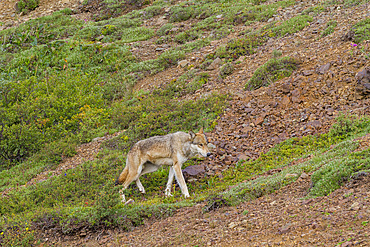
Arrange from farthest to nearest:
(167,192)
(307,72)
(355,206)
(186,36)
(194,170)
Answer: (186,36)
(307,72)
(194,170)
(167,192)
(355,206)

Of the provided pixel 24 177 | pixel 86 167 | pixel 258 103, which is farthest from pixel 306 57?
pixel 24 177

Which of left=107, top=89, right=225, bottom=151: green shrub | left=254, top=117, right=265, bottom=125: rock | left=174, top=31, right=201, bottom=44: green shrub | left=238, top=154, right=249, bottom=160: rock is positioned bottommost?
left=238, top=154, right=249, bottom=160: rock

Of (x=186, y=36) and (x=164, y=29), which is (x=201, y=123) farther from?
(x=164, y=29)

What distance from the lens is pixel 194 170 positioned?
37.4 feet

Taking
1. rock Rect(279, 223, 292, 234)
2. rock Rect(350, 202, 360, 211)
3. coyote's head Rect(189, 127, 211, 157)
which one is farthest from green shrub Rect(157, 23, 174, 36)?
rock Rect(350, 202, 360, 211)

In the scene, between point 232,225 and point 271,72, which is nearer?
point 232,225

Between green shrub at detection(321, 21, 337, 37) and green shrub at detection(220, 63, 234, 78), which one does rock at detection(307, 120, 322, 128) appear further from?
green shrub at detection(321, 21, 337, 37)

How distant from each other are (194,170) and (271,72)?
611 centimetres

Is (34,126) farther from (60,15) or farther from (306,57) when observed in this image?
(60,15)

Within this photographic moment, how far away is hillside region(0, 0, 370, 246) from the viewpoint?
742cm

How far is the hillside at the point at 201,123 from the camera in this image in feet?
24.3

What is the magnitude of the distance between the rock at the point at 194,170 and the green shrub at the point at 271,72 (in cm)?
508

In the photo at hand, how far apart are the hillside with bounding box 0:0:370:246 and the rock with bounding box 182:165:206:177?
0.21 feet

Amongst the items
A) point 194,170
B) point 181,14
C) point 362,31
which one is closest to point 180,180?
point 194,170
